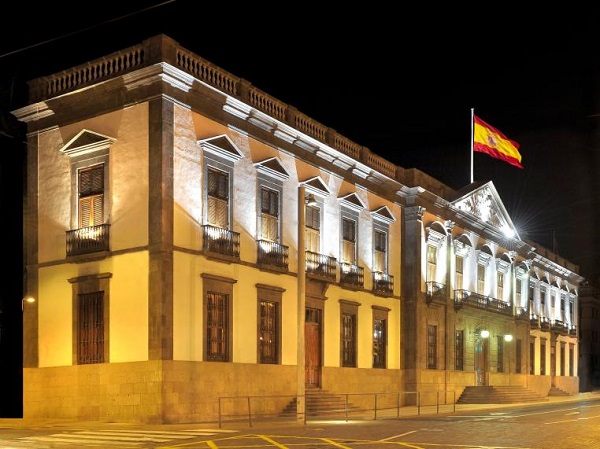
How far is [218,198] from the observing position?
83.5 ft

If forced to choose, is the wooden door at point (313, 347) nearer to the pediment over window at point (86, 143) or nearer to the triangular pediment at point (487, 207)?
the pediment over window at point (86, 143)

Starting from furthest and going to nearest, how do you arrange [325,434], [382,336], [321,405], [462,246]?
[462,246] < [382,336] < [321,405] < [325,434]

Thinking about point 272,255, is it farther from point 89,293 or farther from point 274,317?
point 89,293

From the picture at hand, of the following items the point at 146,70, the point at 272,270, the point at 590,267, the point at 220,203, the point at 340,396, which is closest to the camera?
the point at 146,70

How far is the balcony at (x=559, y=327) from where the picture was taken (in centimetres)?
5800

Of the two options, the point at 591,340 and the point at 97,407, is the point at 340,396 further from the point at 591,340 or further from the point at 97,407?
the point at 591,340

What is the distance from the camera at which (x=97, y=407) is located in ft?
77.3

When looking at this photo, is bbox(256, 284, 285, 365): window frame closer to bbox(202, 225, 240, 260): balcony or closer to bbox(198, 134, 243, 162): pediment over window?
bbox(202, 225, 240, 260): balcony

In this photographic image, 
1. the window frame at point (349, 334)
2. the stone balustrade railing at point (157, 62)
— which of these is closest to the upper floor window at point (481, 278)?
the window frame at point (349, 334)

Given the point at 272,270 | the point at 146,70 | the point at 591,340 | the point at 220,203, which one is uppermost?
the point at 146,70

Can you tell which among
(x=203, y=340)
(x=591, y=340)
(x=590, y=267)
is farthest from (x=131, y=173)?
(x=591, y=340)

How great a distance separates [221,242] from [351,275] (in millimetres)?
8491

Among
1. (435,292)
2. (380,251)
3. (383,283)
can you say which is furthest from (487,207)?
(383,283)

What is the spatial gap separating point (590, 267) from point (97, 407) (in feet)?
210
